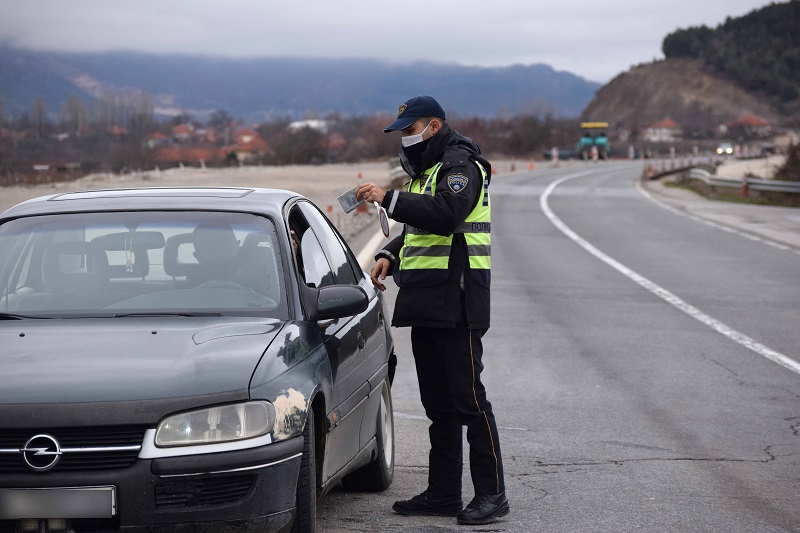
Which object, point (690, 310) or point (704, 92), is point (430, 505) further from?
point (704, 92)

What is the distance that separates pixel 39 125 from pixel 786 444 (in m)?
126

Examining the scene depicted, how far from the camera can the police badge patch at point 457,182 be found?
5.21 metres

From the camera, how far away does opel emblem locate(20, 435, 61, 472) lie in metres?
3.78

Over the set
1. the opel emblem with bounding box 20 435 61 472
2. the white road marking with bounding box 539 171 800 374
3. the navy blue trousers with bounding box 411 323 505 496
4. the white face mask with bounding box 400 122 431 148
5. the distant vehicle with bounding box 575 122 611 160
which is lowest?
the distant vehicle with bounding box 575 122 611 160

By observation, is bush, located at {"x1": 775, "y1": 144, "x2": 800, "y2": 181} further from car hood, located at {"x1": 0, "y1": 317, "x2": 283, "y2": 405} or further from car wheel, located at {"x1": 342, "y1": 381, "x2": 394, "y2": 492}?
car hood, located at {"x1": 0, "y1": 317, "x2": 283, "y2": 405}

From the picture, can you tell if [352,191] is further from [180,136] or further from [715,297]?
[180,136]

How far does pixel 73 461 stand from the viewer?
380 cm

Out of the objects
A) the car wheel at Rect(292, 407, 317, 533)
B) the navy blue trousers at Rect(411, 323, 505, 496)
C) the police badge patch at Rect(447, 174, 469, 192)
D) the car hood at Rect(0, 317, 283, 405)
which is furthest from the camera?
the navy blue trousers at Rect(411, 323, 505, 496)

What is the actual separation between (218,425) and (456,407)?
65.7 inches

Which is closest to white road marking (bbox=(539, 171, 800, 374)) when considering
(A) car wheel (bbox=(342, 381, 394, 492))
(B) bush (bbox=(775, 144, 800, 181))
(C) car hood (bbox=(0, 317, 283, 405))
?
(A) car wheel (bbox=(342, 381, 394, 492))

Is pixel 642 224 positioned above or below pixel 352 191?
below

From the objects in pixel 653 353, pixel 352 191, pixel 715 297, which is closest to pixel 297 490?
pixel 352 191

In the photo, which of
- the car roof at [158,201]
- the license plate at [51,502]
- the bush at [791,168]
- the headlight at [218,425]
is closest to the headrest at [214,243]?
the car roof at [158,201]

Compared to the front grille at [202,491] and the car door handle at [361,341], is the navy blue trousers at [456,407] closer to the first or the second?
the car door handle at [361,341]
